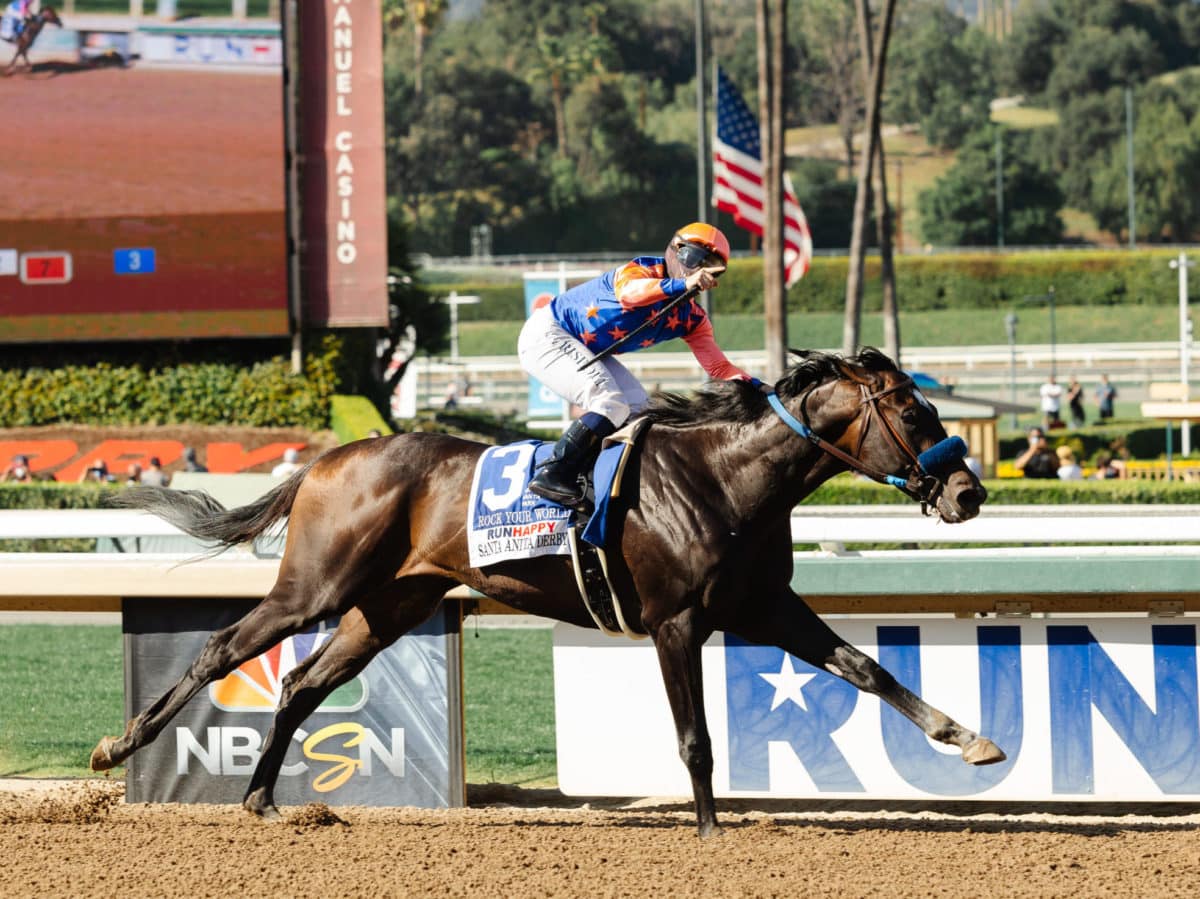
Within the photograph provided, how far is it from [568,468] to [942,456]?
1207mm

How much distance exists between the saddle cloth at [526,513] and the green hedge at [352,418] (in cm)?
1341

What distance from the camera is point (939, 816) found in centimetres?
600

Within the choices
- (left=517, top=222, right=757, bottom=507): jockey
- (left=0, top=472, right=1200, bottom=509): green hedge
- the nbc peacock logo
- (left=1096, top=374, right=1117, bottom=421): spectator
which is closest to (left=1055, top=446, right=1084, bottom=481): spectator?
(left=0, top=472, right=1200, bottom=509): green hedge

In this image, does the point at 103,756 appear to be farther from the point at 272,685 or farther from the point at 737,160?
the point at 737,160

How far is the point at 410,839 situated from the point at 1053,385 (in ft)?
85.8

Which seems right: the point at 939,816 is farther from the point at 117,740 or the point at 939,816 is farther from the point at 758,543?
the point at 117,740

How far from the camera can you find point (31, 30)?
1925 cm

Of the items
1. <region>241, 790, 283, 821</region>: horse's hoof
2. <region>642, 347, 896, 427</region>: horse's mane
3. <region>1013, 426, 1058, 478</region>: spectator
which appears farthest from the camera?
<region>1013, 426, 1058, 478</region>: spectator

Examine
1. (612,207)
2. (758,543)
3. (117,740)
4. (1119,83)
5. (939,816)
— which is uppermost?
(1119,83)

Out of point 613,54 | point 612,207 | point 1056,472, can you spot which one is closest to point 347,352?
point 1056,472

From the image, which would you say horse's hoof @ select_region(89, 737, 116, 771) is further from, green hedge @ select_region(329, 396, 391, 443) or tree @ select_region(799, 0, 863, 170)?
tree @ select_region(799, 0, 863, 170)

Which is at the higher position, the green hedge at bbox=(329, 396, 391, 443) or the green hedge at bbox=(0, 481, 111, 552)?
the green hedge at bbox=(329, 396, 391, 443)

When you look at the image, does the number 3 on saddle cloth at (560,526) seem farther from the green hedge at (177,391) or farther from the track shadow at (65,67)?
the track shadow at (65,67)

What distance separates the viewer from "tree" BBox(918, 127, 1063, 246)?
236 feet
